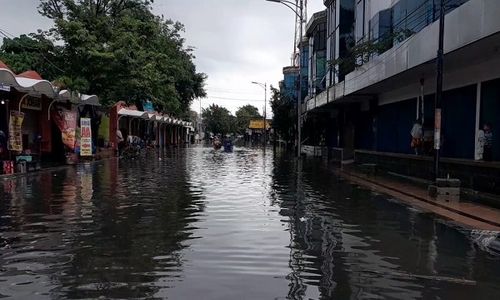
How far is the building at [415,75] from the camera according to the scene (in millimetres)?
14780

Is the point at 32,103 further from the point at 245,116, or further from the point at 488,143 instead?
the point at 245,116

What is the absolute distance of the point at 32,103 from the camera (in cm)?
2661

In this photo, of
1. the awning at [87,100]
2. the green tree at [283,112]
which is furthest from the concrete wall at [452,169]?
the green tree at [283,112]

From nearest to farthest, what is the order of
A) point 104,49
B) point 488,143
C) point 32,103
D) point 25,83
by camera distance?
point 488,143
point 25,83
point 32,103
point 104,49

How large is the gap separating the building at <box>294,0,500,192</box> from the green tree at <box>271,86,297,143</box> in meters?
19.9

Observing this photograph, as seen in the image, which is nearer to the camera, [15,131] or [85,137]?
[15,131]

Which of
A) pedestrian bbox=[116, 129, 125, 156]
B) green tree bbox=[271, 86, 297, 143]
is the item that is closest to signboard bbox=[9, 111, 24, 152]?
pedestrian bbox=[116, 129, 125, 156]

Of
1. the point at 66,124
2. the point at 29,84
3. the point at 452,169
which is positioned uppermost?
the point at 29,84

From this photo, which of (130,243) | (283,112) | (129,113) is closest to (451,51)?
(130,243)

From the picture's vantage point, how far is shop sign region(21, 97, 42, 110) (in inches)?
1010

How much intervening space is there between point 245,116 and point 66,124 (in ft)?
419

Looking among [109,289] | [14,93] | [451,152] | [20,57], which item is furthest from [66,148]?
[109,289]

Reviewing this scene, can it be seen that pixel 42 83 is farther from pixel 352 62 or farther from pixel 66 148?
pixel 352 62

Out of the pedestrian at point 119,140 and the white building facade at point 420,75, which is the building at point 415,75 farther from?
the pedestrian at point 119,140
